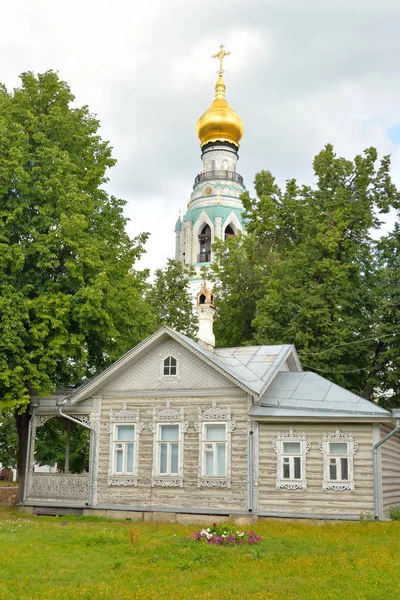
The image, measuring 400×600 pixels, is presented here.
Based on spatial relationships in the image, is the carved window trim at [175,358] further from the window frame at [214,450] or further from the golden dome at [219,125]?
the golden dome at [219,125]

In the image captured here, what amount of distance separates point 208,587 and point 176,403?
9.67 m

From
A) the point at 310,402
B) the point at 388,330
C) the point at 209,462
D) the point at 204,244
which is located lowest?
the point at 209,462

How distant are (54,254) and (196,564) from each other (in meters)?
12.5

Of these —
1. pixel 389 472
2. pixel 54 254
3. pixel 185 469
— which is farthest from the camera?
pixel 54 254

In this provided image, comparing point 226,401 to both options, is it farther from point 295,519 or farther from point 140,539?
point 140,539

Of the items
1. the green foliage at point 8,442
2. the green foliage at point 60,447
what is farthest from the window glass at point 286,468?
the green foliage at point 8,442

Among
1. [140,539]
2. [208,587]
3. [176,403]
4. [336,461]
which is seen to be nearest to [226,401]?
[176,403]

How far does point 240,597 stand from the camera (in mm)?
9570

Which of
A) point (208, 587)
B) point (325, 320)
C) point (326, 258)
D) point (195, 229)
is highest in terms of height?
point (195, 229)

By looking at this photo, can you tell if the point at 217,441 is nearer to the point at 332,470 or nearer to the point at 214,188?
the point at 332,470

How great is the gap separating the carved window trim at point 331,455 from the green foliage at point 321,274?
761 cm

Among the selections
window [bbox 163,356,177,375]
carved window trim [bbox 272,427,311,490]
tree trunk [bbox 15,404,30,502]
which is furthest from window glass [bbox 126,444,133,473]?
Result: carved window trim [bbox 272,427,311,490]

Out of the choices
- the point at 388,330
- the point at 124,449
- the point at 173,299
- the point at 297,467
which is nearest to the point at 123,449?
the point at 124,449

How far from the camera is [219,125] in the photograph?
189 ft
